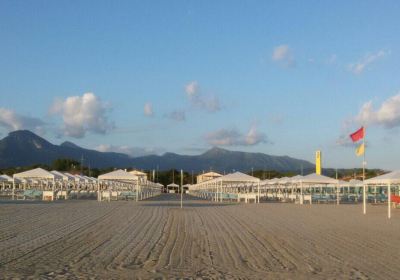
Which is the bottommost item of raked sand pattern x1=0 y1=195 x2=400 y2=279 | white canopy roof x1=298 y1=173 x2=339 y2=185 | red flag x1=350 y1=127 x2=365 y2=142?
raked sand pattern x1=0 y1=195 x2=400 y2=279

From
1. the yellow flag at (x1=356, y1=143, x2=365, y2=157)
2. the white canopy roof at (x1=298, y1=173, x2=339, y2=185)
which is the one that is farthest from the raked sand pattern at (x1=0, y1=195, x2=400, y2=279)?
the white canopy roof at (x1=298, y1=173, x2=339, y2=185)

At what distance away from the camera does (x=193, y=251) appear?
975cm

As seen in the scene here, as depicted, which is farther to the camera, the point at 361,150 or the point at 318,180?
the point at 318,180

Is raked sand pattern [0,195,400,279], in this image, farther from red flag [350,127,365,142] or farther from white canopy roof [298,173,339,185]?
white canopy roof [298,173,339,185]

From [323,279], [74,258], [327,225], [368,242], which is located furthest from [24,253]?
[327,225]

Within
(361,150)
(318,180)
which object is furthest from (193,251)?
(318,180)

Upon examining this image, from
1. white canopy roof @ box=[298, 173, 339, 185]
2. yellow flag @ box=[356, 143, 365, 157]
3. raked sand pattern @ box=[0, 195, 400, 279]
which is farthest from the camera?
white canopy roof @ box=[298, 173, 339, 185]

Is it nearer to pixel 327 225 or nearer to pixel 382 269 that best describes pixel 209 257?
pixel 382 269

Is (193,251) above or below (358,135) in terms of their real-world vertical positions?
below

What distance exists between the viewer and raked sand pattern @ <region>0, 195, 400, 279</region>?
745cm

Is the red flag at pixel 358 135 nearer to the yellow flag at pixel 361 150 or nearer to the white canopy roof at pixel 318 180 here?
the yellow flag at pixel 361 150

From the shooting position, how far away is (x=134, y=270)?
24.6 ft

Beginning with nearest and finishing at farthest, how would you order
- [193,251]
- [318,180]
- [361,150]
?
[193,251]
[361,150]
[318,180]

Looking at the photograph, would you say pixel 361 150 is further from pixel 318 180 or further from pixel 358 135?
pixel 318 180
